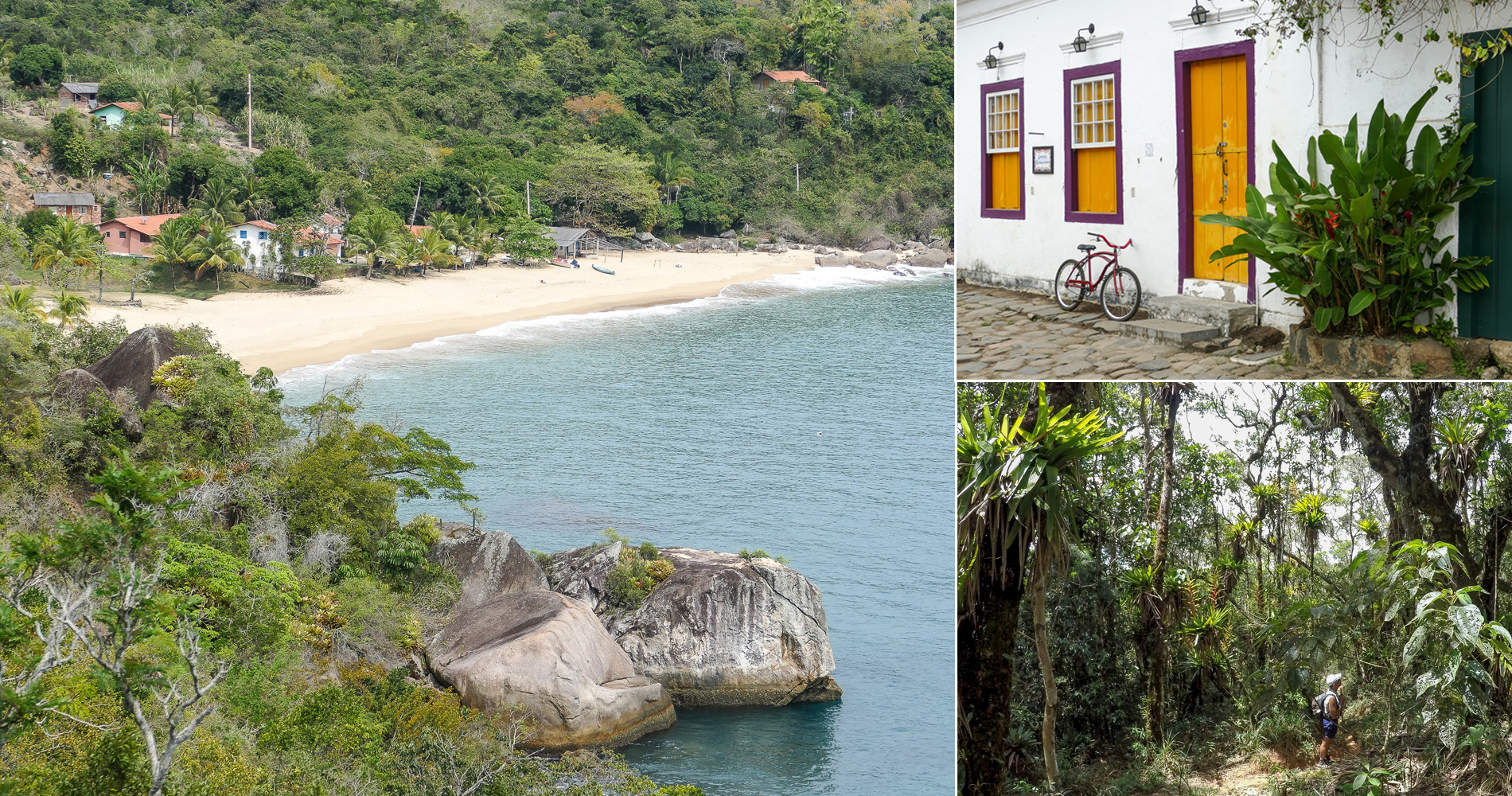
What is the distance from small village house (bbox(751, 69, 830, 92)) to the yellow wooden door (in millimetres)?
57047

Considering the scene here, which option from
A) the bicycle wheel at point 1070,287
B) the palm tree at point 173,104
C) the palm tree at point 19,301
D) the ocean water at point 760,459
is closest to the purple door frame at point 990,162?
the bicycle wheel at point 1070,287

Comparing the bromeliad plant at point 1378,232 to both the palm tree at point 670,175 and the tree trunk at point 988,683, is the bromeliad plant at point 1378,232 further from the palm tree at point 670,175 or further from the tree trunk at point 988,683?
the palm tree at point 670,175

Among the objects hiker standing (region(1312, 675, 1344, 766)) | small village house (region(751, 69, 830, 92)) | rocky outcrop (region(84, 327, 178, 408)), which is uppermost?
small village house (region(751, 69, 830, 92))

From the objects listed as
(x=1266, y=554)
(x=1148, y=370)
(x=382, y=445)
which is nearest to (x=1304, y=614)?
(x=1266, y=554)

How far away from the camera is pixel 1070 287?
989cm

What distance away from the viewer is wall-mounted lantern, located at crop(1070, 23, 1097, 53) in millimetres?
9859

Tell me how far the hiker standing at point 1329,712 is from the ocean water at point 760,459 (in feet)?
37.9

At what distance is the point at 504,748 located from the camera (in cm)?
1380

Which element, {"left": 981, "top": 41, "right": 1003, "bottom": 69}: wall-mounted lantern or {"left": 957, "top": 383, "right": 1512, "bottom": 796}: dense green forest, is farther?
{"left": 981, "top": 41, "right": 1003, "bottom": 69}: wall-mounted lantern

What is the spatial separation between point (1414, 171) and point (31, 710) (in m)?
8.43

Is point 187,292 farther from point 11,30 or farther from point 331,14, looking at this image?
point 331,14

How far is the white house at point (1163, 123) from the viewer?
23.0 feet

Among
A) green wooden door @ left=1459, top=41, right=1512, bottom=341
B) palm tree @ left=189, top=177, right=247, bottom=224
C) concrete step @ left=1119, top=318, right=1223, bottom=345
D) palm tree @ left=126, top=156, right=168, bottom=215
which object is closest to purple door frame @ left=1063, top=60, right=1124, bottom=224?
concrete step @ left=1119, top=318, right=1223, bottom=345

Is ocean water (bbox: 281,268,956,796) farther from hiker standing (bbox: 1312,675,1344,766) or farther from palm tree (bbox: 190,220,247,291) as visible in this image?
hiker standing (bbox: 1312,675,1344,766)
